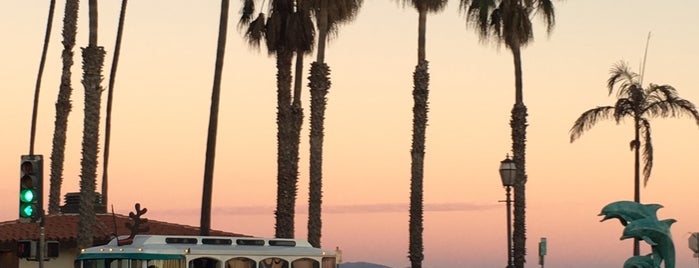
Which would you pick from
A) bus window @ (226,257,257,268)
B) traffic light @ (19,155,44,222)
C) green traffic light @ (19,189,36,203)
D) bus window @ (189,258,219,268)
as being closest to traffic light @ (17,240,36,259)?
bus window @ (189,258,219,268)

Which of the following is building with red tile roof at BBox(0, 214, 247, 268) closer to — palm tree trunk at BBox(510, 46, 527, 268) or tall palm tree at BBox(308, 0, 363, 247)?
tall palm tree at BBox(308, 0, 363, 247)

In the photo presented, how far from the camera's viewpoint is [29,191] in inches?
1025

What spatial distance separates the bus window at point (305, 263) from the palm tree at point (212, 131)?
1405 cm

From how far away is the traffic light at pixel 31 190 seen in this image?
2589 centimetres

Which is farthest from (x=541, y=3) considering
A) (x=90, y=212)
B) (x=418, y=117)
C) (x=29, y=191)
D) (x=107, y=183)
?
(x=29, y=191)

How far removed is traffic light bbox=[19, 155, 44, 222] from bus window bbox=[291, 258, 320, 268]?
25.2 feet

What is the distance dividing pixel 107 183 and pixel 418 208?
1853cm

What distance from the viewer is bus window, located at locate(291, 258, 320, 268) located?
3212cm

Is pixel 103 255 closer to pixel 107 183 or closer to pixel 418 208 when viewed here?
pixel 418 208

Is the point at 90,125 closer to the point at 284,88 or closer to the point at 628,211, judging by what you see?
the point at 284,88

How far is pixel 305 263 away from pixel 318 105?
22.8 m

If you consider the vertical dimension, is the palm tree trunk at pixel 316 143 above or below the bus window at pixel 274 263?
above

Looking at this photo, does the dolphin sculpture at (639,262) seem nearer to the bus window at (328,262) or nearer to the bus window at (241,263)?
the bus window at (328,262)

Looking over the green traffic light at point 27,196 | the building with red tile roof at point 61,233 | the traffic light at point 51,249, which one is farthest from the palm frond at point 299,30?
the green traffic light at point 27,196
